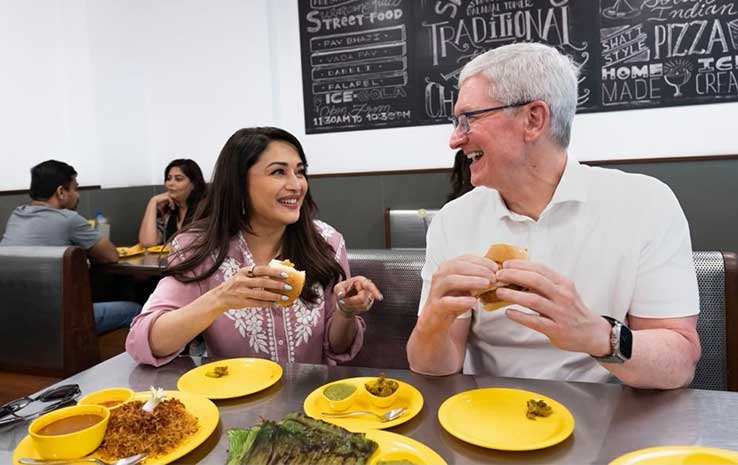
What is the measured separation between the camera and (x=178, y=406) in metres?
1.09

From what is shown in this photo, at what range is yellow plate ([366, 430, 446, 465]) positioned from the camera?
905 millimetres

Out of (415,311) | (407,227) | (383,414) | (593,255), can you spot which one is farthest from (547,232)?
(407,227)

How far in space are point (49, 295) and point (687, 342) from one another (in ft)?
7.74

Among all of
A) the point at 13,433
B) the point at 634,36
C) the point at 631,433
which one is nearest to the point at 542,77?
the point at 631,433

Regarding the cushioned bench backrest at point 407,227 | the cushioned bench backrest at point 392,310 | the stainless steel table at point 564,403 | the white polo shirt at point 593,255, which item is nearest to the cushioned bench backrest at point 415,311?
the cushioned bench backrest at point 392,310

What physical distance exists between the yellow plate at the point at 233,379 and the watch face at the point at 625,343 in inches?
30.0

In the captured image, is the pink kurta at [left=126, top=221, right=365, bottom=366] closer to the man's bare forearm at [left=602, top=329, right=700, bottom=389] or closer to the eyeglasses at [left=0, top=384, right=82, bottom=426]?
the eyeglasses at [left=0, top=384, right=82, bottom=426]

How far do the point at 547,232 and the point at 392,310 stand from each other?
662 millimetres

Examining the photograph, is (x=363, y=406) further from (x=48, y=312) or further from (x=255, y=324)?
(x=48, y=312)

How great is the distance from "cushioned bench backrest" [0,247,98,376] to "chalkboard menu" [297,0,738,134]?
2.90 metres

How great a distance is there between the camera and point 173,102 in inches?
206

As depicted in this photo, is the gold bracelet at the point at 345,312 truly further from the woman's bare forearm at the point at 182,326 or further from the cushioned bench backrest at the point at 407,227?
the cushioned bench backrest at the point at 407,227

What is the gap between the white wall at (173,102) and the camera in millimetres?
3984

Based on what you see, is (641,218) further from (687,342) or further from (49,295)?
(49,295)
